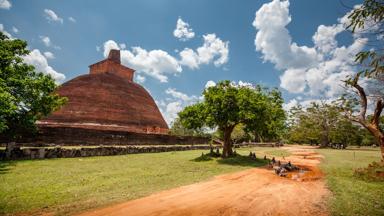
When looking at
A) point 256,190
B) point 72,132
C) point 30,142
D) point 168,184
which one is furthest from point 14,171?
point 72,132

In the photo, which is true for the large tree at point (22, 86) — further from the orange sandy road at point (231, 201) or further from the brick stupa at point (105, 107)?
the brick stupa at point (105, 107)

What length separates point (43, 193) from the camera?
6254 mm

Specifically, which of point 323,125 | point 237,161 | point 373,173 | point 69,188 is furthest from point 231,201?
point 323,125

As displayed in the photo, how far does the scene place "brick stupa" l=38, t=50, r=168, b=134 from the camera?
3466cm

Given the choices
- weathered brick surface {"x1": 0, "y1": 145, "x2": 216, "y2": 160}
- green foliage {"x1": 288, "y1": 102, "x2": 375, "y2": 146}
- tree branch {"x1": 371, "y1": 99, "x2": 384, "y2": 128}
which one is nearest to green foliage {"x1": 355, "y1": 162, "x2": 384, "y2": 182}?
tree branch {"x1": 371, "y1": 99, "x2": 384, "y2": 128}

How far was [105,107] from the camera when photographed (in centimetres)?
3819

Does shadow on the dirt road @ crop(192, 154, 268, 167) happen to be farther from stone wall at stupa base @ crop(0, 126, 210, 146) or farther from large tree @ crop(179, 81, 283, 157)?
stone wall at stupa base @ crop(0, 126, 210, 146)

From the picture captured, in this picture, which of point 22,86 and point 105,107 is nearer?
point 22,86

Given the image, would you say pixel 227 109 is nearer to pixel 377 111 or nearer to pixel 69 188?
pixel 377 111

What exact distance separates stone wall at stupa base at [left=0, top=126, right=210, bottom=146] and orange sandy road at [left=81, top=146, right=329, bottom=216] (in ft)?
60.1

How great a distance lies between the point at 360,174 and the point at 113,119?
34196 millimetres

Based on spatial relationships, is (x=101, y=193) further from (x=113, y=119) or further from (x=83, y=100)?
(x=83, y=100)

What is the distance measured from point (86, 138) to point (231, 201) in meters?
21.7

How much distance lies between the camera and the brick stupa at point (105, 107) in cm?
3466
